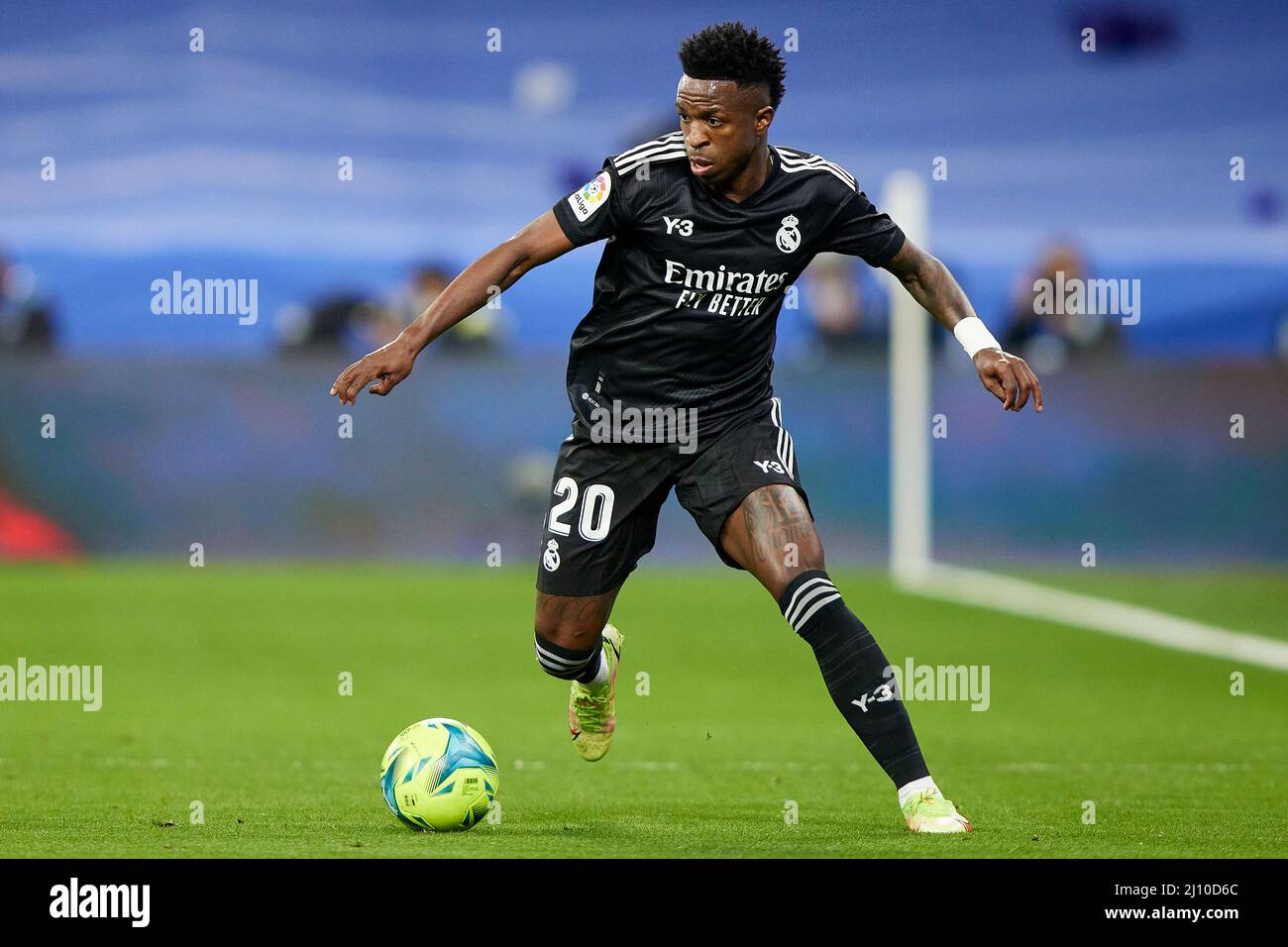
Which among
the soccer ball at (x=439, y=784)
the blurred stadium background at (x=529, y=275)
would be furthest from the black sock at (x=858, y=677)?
the blurred stadium background at (x=529, y=275)

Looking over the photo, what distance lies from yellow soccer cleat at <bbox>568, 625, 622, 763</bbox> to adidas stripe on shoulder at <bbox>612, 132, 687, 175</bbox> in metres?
2.08

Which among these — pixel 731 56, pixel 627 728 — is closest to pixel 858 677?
pixel 731 56

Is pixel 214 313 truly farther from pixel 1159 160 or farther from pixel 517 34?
pixel 1159 160

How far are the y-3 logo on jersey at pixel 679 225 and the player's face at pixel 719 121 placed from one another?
0.20 m

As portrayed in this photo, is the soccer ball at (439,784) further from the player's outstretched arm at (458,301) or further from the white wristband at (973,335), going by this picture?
the white wristband at (973,335)

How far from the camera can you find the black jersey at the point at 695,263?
652 cm

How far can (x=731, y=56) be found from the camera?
245 inches

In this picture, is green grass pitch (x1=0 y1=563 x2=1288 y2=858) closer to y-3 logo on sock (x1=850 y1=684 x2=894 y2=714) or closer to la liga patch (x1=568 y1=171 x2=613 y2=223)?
y-3 logo on sock (x1=850 y1=684 x2=894 y2=714)

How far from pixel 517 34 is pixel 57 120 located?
5415mm

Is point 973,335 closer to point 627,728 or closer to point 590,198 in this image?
point 590,198

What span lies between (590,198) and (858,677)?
1.87m

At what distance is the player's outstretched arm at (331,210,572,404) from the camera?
233 inches

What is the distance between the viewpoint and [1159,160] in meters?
21.9

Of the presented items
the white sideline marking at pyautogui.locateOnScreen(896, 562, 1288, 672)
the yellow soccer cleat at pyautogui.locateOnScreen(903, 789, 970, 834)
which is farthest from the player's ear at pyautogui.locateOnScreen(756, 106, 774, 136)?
the white sideline marking at pyautogui.locateOnScreen(896, 562, 1288, 672)
